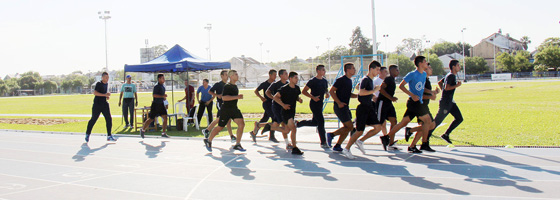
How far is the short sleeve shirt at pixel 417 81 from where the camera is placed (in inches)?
324

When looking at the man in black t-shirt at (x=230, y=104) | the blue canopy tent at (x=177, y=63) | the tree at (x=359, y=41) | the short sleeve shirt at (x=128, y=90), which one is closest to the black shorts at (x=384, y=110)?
the man in black t-shirt at (x=230, y=104)

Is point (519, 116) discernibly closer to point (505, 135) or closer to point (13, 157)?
point (505, 135)

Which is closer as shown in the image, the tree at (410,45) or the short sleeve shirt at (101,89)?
the short sleeve shirt at (101,89)

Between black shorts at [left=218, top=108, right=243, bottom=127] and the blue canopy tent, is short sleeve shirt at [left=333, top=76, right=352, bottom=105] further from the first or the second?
the blue canopy tent

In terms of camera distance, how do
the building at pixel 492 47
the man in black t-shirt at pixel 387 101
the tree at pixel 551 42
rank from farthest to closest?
the building at pixel 492 47 → the tree at pixel 551 42 → the man in black t-shirt at pixel 387 101

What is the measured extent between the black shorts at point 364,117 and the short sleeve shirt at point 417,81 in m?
0.82

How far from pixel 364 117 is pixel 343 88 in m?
0.62

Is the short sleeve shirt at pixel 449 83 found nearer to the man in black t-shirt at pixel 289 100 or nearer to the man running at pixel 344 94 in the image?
the man running at pixel 344 94

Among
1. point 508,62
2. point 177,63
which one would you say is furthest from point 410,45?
point 177,63

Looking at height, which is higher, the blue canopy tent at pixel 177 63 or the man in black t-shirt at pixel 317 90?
the blue canopy tent at pixel 177 63

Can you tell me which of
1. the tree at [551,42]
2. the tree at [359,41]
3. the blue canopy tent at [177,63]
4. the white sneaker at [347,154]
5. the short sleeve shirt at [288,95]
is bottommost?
the white sneaker at [347,154]

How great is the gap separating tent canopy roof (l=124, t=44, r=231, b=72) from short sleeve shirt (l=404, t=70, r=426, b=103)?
8.59m

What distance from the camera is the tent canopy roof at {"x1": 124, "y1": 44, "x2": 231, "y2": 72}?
15.2 metres

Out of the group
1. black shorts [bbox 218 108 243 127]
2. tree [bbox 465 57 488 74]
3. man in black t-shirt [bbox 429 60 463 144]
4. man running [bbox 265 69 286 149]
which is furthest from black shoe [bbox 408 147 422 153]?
tree [bbox 465 57 488 74]
